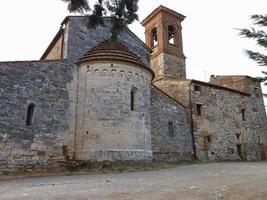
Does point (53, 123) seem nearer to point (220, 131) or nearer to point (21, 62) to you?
point (21, 62)

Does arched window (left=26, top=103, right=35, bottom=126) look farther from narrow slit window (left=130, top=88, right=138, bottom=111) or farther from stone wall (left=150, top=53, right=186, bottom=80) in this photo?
stone wall (left=150, top=53, right=186, bottom=80)

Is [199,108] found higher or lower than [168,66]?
lower

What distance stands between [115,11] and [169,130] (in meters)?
12.1

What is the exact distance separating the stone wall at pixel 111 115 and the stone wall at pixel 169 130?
2.88 metres

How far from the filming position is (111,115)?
12.0 meters

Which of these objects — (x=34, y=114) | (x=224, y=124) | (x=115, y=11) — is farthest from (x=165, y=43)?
(x=115, y=11)

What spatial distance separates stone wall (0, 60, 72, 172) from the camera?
1051 centimetres

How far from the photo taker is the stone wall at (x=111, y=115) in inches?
Result: 457

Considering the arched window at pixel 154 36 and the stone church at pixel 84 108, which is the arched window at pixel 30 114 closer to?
the stone church at pixel 84 108

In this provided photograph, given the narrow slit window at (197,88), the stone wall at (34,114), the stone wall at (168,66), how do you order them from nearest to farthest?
the stone wall at (34,114), the narrow slit window at (197,88), the stone wall at (168,66)

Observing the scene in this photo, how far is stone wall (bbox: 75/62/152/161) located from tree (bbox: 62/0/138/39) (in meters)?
6.73

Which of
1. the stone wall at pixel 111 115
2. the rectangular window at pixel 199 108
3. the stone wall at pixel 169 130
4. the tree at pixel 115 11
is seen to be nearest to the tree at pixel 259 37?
the tree at pixel 115 11

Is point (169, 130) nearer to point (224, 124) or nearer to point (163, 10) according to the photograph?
point (224, 124)

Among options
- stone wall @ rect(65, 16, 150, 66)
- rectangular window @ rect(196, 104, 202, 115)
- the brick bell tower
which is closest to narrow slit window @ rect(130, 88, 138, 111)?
stone wall @ rect(65, 16, 150, 66)
